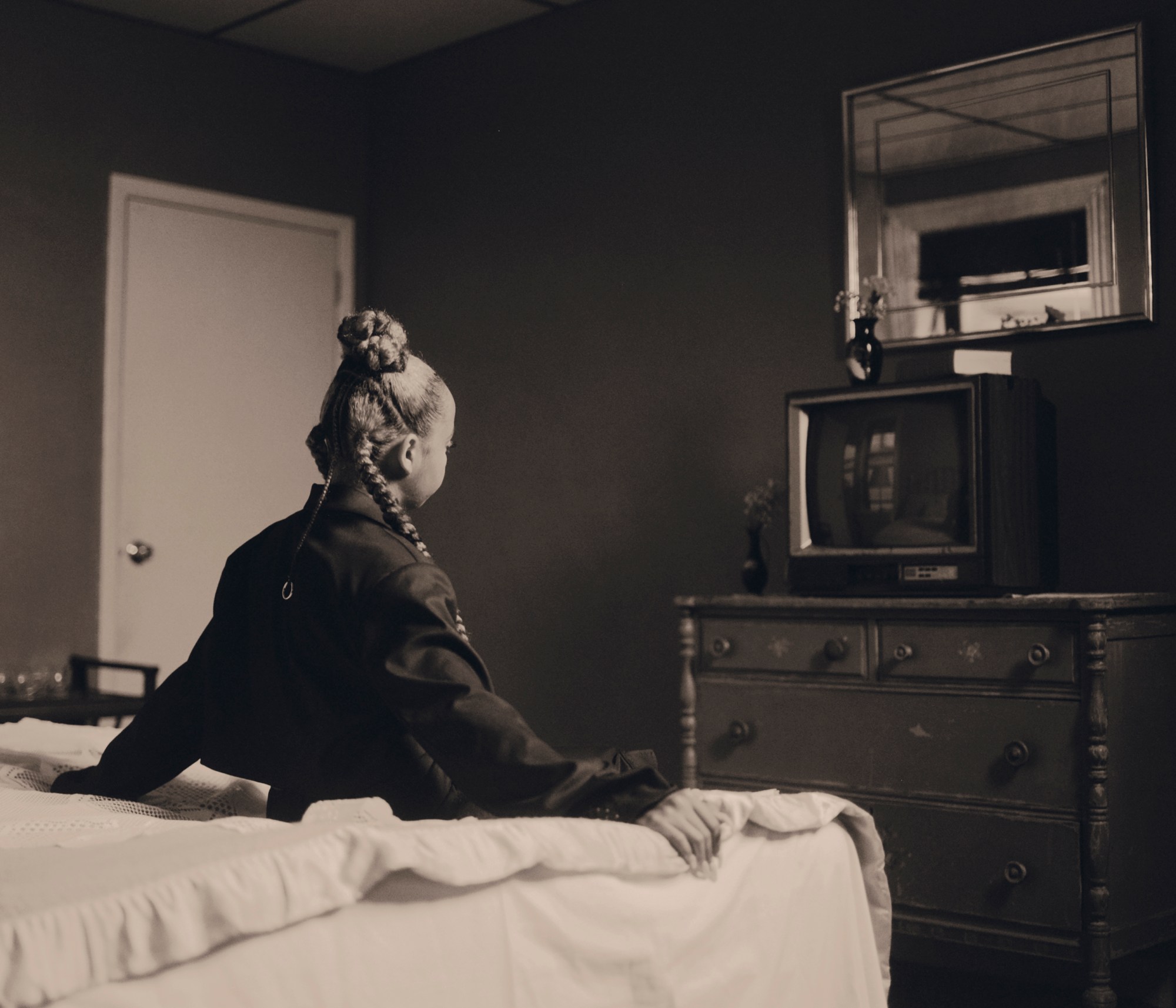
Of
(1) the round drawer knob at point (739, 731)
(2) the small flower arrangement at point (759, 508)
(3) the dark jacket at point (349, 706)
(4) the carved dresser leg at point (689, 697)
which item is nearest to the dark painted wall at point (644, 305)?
(2) the small flower arrangement at point (759, 508)

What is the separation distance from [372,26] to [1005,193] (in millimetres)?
2554

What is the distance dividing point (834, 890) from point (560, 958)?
46cm

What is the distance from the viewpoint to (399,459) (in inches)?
71.5

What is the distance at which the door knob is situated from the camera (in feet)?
16.5

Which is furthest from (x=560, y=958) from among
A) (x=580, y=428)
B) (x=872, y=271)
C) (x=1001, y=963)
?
(x=580, y=428)

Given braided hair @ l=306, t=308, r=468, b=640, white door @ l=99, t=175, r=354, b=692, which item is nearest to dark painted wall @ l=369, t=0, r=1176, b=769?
white door @ l=99, t=175, r=354, b=692

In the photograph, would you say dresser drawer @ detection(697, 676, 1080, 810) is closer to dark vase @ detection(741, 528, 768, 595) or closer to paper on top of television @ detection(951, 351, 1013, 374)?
dark vase @ detection(741, 528, 768, 595)

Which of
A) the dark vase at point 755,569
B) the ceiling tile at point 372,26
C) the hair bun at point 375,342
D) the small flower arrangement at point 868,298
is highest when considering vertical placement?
the ceiling tile at point 372,26

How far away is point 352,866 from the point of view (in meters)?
1.20

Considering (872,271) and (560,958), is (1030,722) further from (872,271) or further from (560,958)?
(560,958)

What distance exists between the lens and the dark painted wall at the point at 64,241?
4.77 m

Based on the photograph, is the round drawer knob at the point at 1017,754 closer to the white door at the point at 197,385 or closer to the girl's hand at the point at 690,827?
the girl's hand at the point at 690,827

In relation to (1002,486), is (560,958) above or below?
below

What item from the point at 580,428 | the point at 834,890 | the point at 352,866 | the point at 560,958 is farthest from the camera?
the point at 580,428
